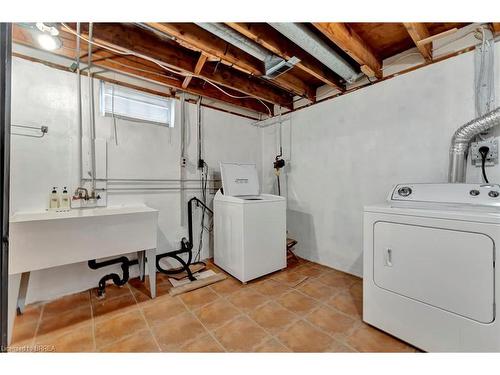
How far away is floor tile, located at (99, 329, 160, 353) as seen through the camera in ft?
4.51

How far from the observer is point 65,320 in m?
1.67

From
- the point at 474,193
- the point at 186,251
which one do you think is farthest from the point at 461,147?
the point at 186,251

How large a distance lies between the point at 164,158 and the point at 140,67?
1047 mm

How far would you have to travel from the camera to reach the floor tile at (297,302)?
1.84 meters

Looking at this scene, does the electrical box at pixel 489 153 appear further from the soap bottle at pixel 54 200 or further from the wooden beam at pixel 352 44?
the soap bottle at pixel 54 200

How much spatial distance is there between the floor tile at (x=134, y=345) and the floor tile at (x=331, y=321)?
120 cm

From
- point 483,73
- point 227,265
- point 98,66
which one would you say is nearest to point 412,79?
point 483,73

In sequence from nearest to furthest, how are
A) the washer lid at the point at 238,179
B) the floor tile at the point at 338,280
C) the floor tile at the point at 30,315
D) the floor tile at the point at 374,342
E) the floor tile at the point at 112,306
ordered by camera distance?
the floor tile at the point at 374,342 → the floor tile at the point at 30,315 → the floor tile at the point at 112,306 → the floor tile at the point at 338,280 → the washer lid at the point at 238,179

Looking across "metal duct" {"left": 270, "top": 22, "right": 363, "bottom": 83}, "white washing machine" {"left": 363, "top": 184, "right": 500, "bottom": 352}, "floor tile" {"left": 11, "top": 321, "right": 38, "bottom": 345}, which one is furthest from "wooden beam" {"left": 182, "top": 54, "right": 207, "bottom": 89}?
"floor tile" {"left": 11, "top": 321, "right": 38, "bottom": 345}

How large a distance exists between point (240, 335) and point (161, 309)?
800 millimetres

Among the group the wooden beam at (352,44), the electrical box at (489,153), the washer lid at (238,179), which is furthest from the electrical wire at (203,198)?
the electrical box at (489,153)

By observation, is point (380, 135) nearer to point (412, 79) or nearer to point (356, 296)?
point (412, 79)

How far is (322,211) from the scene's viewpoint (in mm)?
2846
